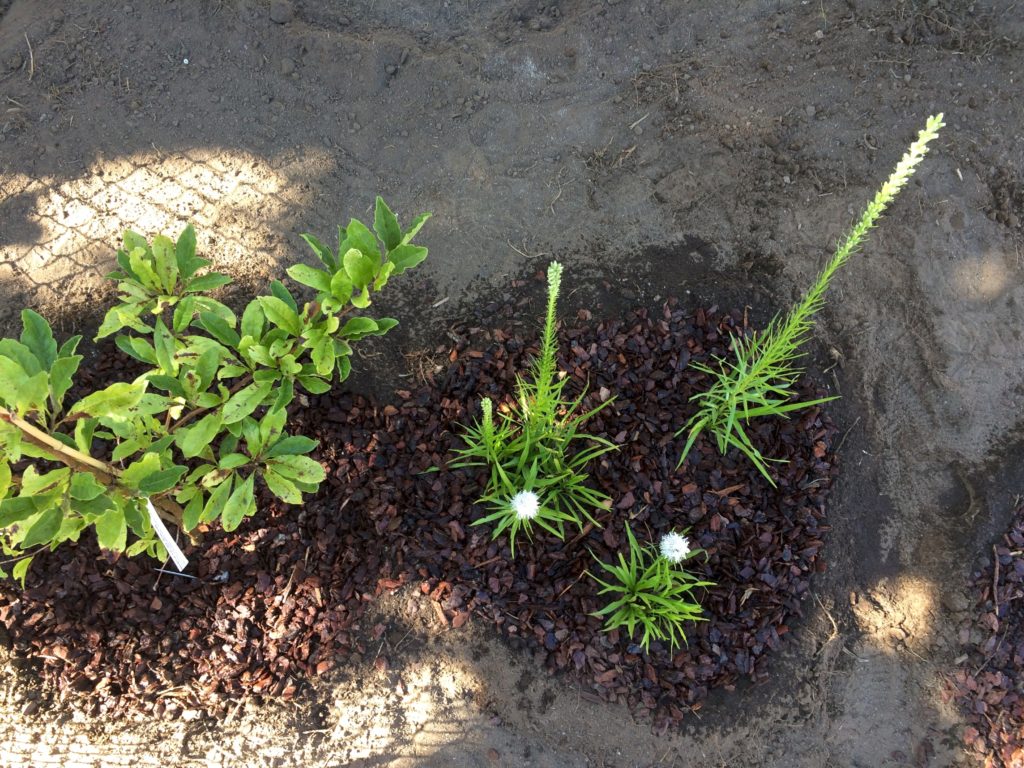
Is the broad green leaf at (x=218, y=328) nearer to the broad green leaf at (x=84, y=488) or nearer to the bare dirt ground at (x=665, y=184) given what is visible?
the broad green leaf at (x=84, y=488)

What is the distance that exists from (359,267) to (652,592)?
5.68 feet

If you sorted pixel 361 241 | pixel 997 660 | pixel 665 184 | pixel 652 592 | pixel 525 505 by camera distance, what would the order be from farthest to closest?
pixel 665 184 → pixel 997 660 → pixel 652 592 → pixel 525 505 → pixel 361 241

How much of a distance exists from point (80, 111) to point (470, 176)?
6.78ft

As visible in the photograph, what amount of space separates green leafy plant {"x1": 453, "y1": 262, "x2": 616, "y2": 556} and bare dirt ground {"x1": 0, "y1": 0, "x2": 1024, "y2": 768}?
573mm

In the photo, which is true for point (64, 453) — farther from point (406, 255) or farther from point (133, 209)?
point (133, 209)

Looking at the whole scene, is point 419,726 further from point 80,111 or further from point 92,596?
point 80,111

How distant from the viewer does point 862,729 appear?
9.23 feet

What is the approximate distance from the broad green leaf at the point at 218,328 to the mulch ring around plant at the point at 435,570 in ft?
2.74

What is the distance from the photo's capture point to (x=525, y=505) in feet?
8.32

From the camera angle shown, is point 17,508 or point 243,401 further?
point 243,401

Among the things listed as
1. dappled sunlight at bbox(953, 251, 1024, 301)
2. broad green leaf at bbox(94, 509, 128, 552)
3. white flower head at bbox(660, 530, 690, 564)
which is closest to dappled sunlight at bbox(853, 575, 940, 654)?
white flower head at bbox(660, 530, 690, 564)

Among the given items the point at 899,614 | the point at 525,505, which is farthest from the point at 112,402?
the point at 899,614

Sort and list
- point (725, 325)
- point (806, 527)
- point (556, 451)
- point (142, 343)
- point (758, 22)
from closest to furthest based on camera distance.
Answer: point (142, 343) < point (556, 451) < point (806, 527) < point (725, 325) < point (758, 22)

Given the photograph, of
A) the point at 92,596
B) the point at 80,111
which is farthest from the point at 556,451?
the point at 80,111
